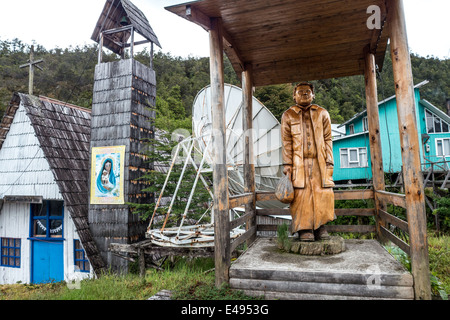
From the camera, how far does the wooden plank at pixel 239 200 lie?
12.7 ft

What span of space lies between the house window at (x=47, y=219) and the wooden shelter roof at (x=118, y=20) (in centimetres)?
565

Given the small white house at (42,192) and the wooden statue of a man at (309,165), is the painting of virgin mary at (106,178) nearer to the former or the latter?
the small white house at (42,192)

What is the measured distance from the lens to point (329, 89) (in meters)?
32.8

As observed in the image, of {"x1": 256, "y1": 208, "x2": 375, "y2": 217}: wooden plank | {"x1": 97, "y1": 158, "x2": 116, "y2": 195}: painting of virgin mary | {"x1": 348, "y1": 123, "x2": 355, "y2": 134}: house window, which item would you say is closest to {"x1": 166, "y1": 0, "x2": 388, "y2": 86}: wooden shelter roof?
{"x1": 256, "y1": 208, "x2": 375, "y2": 217}: wooden plank

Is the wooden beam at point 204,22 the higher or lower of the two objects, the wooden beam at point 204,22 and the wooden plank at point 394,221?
the higher

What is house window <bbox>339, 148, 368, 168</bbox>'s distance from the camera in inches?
691

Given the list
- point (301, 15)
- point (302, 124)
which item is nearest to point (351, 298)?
point (302, 124)

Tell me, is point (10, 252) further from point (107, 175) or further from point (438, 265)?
point (438, 265)

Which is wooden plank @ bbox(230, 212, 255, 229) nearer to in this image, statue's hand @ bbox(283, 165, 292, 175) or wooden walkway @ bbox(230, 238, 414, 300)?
wooden walkway @ bbox(230, 238, 414, 300)

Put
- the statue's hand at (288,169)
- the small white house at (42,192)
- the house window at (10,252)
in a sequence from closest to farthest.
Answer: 1. the statue's hand at (288,169)
2. the small white house at (42,192)
3. the house window at (10,252)

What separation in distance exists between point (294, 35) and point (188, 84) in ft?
87.2

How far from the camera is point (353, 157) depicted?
17781 millimetres

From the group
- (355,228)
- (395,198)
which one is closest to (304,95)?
(395,198)

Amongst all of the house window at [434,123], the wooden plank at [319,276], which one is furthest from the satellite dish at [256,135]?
the house window at [434,123]
